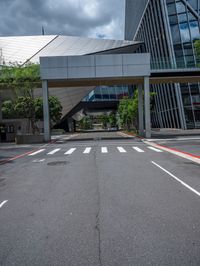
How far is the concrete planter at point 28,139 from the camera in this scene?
110ft

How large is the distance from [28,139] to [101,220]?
2993 centimetres

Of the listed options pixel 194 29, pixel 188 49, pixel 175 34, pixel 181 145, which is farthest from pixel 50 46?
pixel 181 145

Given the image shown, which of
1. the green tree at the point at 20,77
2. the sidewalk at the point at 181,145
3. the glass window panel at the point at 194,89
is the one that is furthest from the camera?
the glass window panel at the point at 194,89

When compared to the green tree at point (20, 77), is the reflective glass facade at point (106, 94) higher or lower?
higher

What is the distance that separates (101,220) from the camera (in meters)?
5.69

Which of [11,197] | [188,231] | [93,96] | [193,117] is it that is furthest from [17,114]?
[188,231]

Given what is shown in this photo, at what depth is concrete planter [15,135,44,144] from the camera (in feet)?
110

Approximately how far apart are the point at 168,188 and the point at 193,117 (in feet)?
146

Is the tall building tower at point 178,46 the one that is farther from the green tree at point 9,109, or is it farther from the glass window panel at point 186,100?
the green tree at point 9,109

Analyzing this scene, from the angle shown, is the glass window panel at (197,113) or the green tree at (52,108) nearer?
the glass window panel at (197,113)

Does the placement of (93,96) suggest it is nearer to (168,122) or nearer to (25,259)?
(168,122)

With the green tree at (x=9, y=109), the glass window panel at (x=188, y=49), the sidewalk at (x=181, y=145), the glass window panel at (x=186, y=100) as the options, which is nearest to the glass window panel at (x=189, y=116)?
the glass window panel at (x=186, y=100)

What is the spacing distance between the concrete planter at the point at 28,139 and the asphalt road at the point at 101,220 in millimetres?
24062

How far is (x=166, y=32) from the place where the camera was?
170ft
